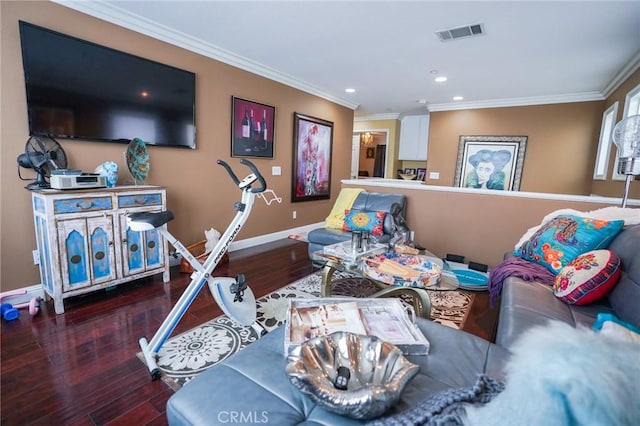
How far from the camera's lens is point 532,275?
197cm

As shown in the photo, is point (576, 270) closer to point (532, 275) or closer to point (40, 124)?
point (532, 275)

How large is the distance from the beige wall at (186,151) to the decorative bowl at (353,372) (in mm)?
2612

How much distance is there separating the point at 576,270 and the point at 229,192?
135 inches

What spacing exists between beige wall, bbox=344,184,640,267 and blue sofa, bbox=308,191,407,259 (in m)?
0.28

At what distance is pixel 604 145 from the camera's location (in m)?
4.49

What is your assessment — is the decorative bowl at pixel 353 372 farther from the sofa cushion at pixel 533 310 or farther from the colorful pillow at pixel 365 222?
the colorful pillow at pixel 365 222

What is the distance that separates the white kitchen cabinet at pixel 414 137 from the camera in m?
6.78

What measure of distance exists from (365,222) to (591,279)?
74.1 inches

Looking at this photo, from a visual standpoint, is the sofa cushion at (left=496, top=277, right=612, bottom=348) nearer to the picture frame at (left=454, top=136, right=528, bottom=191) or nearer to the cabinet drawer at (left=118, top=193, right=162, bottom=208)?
the cabinet drawer at (left=118, top=193, right=162, bottom=208)

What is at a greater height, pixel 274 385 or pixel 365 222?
pixel 365 222

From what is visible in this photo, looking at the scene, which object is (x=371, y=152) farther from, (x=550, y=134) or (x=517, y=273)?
(x=517, y=273)

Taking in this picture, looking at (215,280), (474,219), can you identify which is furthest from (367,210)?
(215,280)

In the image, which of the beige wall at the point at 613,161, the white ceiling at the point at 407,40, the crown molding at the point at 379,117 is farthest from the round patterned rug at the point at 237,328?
the crown molding at the point at 379,117

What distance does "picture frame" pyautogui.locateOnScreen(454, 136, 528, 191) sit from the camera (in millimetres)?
5328
